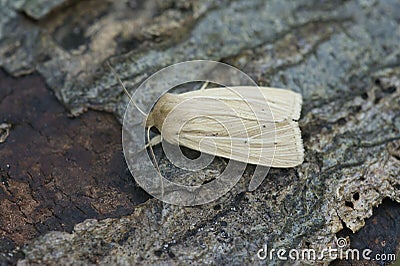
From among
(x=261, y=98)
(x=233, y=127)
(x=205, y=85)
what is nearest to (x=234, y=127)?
(x=233, y=127)

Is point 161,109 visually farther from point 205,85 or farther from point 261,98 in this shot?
point 261,98

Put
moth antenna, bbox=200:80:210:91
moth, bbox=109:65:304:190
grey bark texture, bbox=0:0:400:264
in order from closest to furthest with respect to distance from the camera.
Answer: grey bark texture, bbox=0:0:400:264, moth, bbox=109:65:304:190, moth antenna, bbox=200:80:210:91

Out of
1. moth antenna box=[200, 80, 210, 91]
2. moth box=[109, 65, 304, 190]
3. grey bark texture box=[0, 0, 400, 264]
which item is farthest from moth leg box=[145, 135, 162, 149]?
moth antenna box=[200, 80, 210, 91]

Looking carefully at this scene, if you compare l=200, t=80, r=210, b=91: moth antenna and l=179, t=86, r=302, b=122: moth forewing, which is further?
l=200, t=80, r=210, b=91: moth antenna

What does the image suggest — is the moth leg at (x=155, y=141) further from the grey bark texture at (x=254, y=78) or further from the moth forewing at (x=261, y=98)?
the moth forewing at (x=261, y=98)

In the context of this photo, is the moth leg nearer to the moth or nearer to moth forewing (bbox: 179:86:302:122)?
the moth

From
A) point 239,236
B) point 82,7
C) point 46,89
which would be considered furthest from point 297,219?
point 82,7

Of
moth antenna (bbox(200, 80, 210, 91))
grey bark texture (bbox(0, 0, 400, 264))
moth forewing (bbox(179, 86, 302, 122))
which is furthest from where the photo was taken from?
moth antenna (bbox(200, 80, 210, 91))

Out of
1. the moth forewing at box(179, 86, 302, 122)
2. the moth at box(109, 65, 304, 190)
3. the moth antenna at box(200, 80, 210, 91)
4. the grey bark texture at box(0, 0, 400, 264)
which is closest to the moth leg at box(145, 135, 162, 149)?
the moth at box(109, 65, 304, 190)

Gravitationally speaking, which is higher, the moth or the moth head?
the moth head

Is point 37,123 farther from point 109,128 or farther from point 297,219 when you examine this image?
point 297,219
